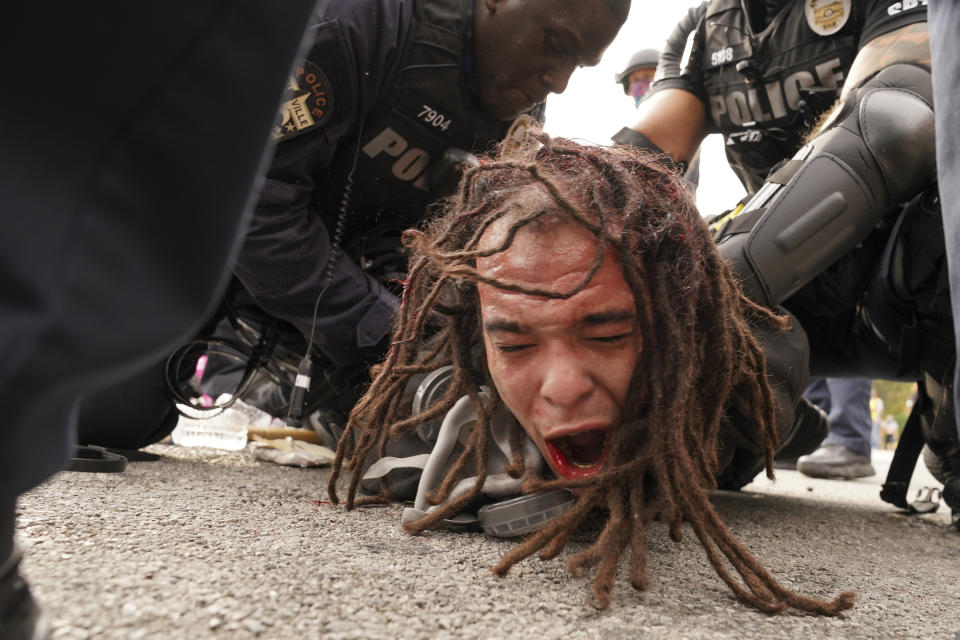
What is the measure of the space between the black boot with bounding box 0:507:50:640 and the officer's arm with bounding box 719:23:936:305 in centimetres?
130

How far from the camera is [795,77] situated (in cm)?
201

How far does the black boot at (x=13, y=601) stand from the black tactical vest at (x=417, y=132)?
1448 millimetres

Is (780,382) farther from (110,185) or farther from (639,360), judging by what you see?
(110,185)

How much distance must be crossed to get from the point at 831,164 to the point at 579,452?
35.4 inches

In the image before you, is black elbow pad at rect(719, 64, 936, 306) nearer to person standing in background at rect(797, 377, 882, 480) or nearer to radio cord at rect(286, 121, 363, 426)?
radio cord at rect(286, 121, 363, 426)

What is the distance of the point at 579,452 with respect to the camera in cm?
115

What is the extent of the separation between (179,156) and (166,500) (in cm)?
92

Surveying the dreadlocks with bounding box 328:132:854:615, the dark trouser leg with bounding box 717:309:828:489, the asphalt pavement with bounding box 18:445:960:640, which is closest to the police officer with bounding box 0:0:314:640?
the asphalt pavement with bounding box 18:445:960:640

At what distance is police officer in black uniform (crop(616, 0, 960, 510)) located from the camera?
1.53 m

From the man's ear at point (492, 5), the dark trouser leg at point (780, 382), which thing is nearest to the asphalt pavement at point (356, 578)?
the dark trouser leg at point (780, 382)

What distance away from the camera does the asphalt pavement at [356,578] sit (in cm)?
67

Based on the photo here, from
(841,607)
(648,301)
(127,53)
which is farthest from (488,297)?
(127,53)

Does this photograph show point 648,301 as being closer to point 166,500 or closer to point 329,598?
point 329,598

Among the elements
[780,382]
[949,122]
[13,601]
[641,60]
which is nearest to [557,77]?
[780,382]
